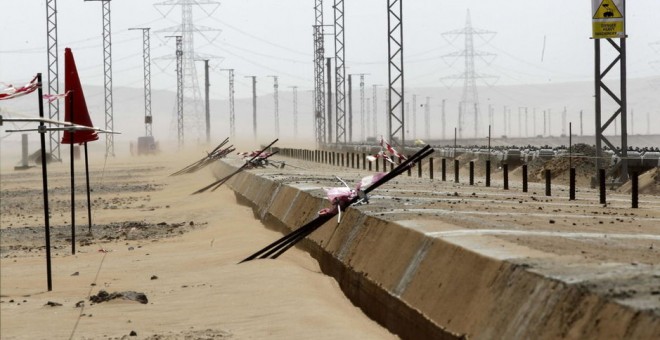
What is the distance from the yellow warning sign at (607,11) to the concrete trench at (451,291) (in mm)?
15665

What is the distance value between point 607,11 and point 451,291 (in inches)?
839

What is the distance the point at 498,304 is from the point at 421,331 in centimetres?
139

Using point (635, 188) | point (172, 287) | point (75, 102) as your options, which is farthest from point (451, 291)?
point (75, 102)

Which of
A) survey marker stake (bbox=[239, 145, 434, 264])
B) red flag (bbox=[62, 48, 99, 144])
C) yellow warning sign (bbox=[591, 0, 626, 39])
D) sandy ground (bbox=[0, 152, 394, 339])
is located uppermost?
yellow warning sign (bbox=[591, 0, 626, 39])

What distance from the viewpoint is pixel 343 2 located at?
74.1m

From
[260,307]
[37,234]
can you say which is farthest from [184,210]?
[260,307]

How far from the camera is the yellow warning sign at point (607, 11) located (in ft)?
93.8

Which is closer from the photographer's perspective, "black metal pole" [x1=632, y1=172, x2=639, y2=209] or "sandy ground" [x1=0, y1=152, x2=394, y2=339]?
"sandy ground" [x1=0, y1=152, x2=394, y2=339]

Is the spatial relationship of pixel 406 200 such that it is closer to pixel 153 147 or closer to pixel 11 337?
pixel 11 337

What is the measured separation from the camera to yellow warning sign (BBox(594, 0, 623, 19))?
28594 mm

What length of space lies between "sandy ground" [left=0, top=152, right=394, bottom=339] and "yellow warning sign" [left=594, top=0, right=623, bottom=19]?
9905mm

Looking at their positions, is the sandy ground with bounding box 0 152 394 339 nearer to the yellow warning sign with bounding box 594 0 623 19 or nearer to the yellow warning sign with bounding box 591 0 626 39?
the yellow warning sign with bounding box 591 0 626 39

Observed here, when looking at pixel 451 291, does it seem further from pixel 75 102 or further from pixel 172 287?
pixel 75 102

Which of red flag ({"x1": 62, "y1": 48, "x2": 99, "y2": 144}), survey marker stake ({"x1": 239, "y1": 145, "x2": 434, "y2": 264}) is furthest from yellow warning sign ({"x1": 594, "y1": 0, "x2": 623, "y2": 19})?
survey marker stake ({"x1": 239, "y1": 145, "x2": 434, "y2": 264})
